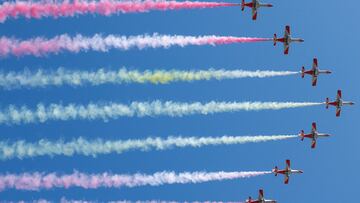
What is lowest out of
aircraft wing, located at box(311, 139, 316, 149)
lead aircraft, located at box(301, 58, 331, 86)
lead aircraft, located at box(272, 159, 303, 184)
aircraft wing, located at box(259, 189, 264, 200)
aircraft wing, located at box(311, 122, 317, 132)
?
aircraft wing, located at box(259, 189, 264, 200)

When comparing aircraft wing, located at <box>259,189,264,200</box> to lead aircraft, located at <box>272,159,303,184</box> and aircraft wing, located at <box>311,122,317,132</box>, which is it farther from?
aircraft wing, located at <box>311,122,317,132</box>

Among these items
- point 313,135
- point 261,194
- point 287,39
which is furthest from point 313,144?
point 287,39

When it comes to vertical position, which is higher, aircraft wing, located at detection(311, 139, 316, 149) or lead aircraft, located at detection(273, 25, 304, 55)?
lead aircraft, located at detection(273, 25, 304, 55)

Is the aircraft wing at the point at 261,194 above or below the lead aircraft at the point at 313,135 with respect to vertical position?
below

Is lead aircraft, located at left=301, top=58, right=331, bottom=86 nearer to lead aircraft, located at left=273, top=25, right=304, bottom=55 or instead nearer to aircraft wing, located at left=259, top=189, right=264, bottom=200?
lead aircraft, located at left=273, top=25, right=304, bottom=55

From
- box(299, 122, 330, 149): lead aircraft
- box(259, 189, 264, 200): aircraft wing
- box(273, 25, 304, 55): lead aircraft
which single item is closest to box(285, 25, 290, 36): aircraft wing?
box(273, 25, 304, 55): lead aircraft

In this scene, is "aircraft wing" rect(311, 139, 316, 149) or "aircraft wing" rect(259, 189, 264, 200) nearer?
"aircraft wing" rect(259, 189, 264, 200)

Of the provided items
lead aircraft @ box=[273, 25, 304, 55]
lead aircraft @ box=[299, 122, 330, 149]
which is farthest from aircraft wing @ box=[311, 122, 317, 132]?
lead aircraft @ box=[273, 25, 304, 55]

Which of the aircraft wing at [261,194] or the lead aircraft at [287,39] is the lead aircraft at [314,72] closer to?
the lead aircraft at [287,39]

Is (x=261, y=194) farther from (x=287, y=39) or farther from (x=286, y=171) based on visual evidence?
(x=287, y=39)

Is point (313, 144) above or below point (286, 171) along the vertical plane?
above

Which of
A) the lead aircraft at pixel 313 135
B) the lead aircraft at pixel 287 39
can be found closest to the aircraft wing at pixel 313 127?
the lead aircraft at pixel 313 135

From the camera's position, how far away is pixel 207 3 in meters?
69.5

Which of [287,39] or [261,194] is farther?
[287,39]
